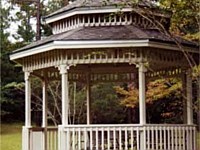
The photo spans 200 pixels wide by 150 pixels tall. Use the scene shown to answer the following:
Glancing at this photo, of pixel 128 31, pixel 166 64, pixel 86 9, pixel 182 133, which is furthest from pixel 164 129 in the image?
pixel 86 9

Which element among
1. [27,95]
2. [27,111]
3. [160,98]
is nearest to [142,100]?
[27,95]

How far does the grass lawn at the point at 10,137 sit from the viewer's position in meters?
23.7

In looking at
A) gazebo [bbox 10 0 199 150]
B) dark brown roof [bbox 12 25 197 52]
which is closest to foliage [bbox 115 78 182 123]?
gazebo [bbox 10 0 199 150]

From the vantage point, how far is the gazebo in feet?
36.4

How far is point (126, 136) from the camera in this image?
11.0 m

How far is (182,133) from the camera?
38.8 ft

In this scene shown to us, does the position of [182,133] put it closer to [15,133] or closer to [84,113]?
[84,113]

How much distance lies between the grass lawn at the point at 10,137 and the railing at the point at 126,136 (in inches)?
470

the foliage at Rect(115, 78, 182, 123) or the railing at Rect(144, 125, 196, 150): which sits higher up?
the foliage at Rect(115, 78, 182, 123)

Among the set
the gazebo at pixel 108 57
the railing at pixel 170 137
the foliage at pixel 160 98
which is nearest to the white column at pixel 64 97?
the gazebo at pixel 108 57

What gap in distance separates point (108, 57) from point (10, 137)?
58.9 ft

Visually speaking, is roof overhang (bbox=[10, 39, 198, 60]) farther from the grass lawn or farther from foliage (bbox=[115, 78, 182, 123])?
the grass lawn

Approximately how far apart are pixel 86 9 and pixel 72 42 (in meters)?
1.75

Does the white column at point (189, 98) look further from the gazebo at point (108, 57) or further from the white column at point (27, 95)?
the white column at point (27, 95)
